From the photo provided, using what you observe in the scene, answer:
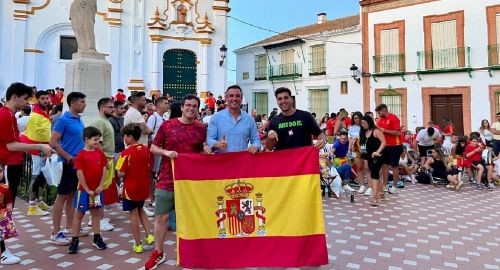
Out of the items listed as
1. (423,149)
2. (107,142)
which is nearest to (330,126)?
(423,149)

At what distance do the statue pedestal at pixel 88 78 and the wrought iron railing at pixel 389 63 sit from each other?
16.8 metres

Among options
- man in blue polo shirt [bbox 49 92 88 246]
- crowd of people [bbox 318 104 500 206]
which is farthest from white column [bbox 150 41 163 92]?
man in blue polo shirt [bbox 49 92 88 246]

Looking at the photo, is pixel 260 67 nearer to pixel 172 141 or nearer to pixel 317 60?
pixel 317 60

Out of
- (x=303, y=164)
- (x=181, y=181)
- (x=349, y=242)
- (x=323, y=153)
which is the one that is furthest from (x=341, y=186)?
(x=181, y=181)

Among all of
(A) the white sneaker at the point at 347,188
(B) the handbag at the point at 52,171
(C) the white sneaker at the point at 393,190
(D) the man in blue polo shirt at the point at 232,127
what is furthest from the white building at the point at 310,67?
(D) the man in blue polo shirt at the point at 232,127

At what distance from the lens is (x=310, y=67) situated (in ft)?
86.1

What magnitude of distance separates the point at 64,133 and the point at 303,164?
3.34 meters

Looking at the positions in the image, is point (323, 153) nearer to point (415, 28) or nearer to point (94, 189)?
point (94, 189)

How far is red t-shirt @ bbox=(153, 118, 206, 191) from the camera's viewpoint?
4.22 metres

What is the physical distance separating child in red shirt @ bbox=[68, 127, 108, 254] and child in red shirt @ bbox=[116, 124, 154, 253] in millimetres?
273

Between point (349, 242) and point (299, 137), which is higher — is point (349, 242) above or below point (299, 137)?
below

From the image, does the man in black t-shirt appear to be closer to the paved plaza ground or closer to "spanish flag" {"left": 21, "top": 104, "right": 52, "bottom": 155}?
the paved plaza ground

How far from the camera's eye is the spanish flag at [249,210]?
3.98 m

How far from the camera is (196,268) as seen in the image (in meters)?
3.98
